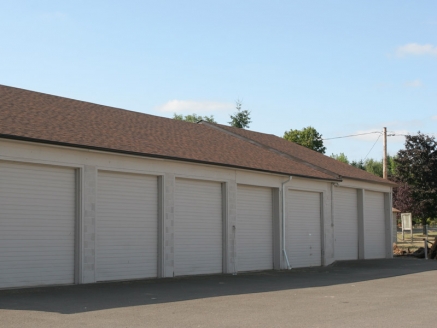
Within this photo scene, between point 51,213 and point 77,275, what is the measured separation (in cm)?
189

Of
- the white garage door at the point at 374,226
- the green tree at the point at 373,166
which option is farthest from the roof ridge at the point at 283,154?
the green tree at the point at 373,166

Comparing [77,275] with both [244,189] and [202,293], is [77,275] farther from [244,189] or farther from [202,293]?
[244,189]

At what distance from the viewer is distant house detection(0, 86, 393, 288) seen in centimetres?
1656

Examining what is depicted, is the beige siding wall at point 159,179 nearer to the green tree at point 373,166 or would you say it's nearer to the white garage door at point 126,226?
the white garage door at point 126,226

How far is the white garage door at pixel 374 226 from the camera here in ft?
108

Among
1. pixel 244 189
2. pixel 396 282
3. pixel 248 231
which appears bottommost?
pixel 396 282

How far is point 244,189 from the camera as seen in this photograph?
945 inches

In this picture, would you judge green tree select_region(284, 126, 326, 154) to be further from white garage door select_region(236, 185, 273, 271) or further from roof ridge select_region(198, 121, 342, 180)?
white garage door select_region(236, 185, 273, 271)

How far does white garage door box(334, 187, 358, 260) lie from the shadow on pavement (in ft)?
19.4

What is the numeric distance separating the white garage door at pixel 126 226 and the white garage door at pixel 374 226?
1566cm

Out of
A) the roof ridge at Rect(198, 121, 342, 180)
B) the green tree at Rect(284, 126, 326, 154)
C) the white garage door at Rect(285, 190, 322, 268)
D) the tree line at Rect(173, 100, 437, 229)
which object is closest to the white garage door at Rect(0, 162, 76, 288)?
the white garage door at Rect(285, 190, 322, 268)

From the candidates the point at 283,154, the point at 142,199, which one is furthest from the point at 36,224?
the point at 283,154

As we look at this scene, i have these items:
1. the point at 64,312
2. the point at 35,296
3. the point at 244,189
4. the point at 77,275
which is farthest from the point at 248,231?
the point at 64,312

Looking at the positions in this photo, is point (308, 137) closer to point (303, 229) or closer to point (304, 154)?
point (304, 154)
